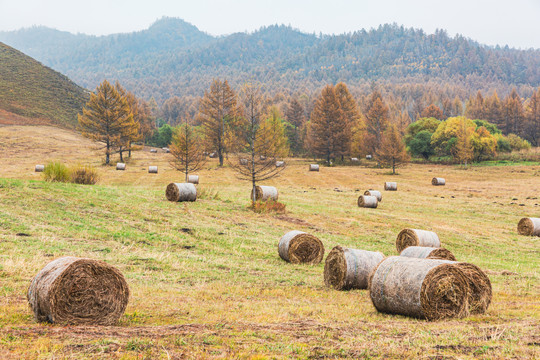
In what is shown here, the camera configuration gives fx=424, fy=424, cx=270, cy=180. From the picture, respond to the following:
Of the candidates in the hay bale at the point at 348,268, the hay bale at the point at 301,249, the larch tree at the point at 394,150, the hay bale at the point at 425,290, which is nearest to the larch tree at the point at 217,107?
the larch tree at the point at 394,150

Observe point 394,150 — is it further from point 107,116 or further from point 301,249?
point 301,249

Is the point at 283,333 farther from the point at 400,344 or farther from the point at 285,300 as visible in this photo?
the point at 285,300

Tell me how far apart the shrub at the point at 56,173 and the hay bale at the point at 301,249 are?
62.5 ft

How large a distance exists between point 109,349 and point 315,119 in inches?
3144

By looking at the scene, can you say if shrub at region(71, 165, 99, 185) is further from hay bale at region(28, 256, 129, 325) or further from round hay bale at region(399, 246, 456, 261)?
round hay bale at region(399, 246, 456, 261)

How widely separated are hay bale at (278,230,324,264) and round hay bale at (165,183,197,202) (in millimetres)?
11867

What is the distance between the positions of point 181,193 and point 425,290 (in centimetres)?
2017

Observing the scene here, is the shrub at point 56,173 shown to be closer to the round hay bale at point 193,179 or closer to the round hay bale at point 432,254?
the round hay bale at point 193,179

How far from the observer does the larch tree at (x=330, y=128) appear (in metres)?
80.9

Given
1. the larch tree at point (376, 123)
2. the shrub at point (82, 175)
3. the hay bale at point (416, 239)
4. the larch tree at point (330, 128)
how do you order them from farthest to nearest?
the larch tree at point (376, 123) < the larch tree at point (330, 128) < the shrub at point (82, 175) < the hay bale at point (416, 239)

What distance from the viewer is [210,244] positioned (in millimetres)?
17359

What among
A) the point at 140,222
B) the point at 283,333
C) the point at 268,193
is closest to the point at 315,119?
the point at 268,193

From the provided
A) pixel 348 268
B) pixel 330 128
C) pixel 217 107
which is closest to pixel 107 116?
pixel 217 107

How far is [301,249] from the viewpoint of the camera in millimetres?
15703
